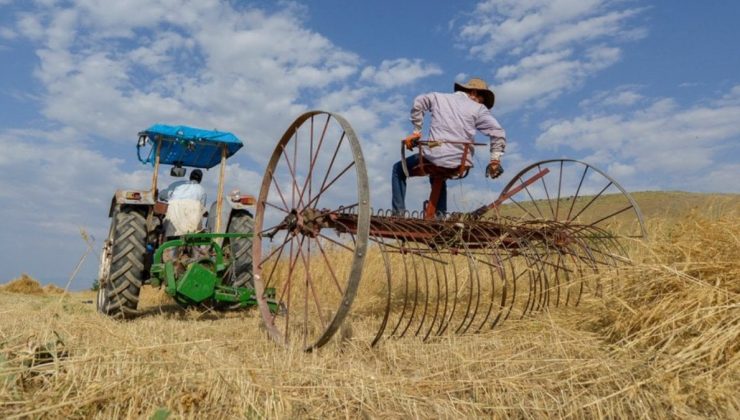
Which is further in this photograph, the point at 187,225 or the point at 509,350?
the point at 187,225

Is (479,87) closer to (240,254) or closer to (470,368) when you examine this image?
(240,254)

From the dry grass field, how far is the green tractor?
1501mm

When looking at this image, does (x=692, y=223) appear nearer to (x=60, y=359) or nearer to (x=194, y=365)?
(x=194, y=365)

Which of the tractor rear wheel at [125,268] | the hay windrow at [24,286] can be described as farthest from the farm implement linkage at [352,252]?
the hay windrow at [24,286]

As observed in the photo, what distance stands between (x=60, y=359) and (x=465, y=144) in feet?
11.2

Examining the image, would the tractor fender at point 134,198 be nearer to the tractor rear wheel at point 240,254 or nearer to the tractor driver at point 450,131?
the tractor rear wheel at point 240,254

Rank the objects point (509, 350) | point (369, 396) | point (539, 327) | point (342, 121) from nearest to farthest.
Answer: point (369, 396)
point (509, 350)
point (342, 121)
point (539, 327)

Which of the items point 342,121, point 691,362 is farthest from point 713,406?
point 342,121

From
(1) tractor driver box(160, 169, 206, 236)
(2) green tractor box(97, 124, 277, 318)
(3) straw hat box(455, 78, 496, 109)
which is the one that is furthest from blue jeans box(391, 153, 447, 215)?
(1) tractor driver box(160, 169, 206, 236)

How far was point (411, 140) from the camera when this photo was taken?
467 centimetres

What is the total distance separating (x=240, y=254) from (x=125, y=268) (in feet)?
3.62

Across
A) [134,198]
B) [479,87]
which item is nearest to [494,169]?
[479,87]

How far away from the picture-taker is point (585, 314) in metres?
3.57

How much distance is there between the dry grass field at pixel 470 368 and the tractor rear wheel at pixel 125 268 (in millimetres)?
1867
